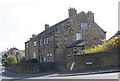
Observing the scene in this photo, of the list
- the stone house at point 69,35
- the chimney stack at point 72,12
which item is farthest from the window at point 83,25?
the chimney stack at point 72,12

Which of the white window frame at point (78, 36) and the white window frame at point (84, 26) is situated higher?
the white window frame at point (84, 26)

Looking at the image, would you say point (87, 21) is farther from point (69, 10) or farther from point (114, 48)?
point (114, 48)

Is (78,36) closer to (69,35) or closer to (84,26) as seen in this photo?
(69,35)

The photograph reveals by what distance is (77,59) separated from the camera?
21.5 meters

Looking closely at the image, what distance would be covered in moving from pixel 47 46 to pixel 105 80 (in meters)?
24.6

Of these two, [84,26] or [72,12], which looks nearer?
[72,12]

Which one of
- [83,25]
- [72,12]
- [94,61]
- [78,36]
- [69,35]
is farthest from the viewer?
[83,25]

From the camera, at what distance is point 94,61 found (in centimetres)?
1933

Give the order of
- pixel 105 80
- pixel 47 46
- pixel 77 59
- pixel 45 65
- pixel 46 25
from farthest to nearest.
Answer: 1. pixel 46 25
2. pixel 47 46
3. pixel 45 65
4. pixel 77 59
5. pixel 105 80

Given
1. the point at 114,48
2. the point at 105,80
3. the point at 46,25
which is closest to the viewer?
the point at 105,80

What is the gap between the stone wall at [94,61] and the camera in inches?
701

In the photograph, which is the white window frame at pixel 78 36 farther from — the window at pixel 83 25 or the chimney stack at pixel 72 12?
the chimney stack at pixel 72 12

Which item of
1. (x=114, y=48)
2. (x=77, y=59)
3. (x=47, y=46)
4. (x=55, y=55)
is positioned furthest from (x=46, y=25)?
(x=114, y=48)

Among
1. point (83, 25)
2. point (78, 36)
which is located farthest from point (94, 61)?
point (83, 25)
